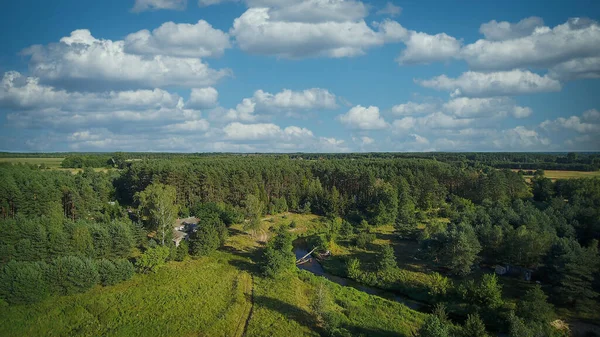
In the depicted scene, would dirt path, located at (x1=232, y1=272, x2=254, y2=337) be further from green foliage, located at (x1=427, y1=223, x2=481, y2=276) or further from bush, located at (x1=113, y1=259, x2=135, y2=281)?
green foliage, located at (x1=427, y1=223, x2=481, y2=276)

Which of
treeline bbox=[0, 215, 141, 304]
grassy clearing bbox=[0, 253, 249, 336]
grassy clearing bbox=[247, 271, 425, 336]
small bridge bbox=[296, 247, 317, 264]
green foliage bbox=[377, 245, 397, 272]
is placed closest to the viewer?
grassy clearing bbox=[0, 253, 249, 336]

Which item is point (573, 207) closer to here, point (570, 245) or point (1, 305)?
point (570, 245)

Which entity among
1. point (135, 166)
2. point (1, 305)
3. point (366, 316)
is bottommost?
point (366, 316)

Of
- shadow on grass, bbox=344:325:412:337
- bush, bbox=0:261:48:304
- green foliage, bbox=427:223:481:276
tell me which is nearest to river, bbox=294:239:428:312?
green foliage, bbox=427:223:481:276

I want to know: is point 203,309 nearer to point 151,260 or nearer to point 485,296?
point 151,260

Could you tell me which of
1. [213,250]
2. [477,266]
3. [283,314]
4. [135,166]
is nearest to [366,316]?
[283,314]

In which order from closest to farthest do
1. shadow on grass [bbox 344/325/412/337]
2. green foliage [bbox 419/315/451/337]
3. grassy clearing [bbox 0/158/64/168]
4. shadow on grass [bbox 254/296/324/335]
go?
green foliage [bbox 419/315/451/337], shadow on grass [bbox 344/325/412/337], shadow on grass [bbox 254/296/324/335], grassy clearing [bbox 0/158/64/168]
